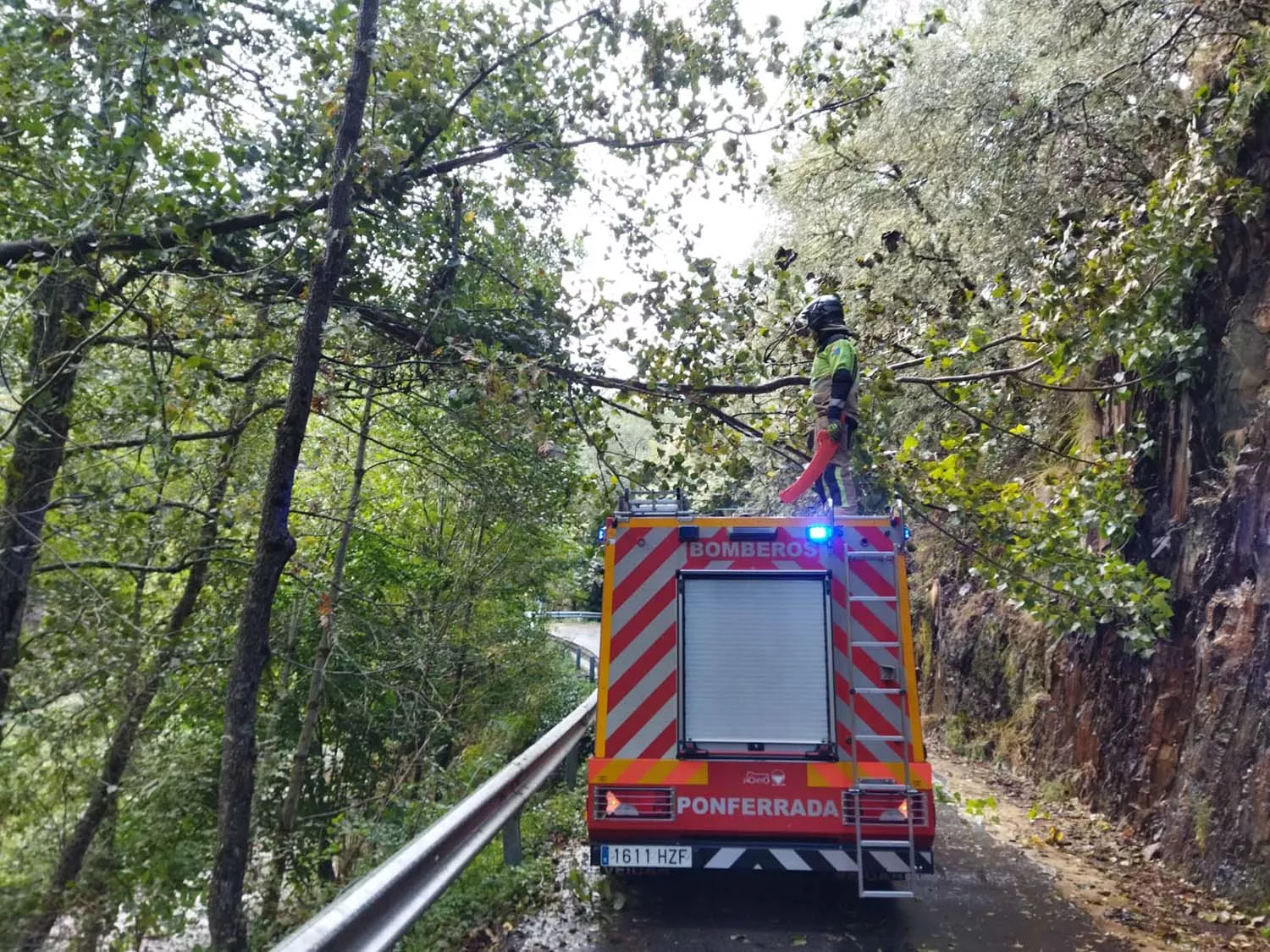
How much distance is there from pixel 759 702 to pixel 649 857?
1.12 m

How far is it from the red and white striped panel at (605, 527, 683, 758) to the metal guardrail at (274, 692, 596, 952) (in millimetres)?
729

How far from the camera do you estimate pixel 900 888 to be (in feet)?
19.7

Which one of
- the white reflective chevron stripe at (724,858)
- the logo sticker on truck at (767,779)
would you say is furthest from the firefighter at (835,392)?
the white reflective chevron stripe at (724,858)

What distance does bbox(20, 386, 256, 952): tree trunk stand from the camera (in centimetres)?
828

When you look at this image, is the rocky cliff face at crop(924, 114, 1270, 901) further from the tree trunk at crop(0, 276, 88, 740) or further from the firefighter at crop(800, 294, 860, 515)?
the tree trunk at crop(0, 276, 88, 740)

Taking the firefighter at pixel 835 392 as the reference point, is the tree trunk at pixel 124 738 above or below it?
below

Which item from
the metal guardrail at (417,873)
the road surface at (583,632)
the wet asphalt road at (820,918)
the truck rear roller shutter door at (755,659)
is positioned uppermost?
the road surface at (583,632)

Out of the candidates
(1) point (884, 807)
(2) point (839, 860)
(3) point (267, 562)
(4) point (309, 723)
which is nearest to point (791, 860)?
(2) point (839, 860)

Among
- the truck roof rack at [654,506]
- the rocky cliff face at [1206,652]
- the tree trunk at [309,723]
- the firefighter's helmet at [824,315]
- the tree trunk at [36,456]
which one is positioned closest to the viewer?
the truck roof rack at [654,506]

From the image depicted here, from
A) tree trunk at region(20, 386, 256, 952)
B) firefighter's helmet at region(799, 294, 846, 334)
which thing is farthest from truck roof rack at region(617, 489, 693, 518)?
tree trunk at region(20, 386, 256, 952)

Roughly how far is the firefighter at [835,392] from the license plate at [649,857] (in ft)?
8.18

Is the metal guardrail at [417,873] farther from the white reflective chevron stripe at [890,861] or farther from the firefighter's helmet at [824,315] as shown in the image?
the firefighter's helmet at [824,315]

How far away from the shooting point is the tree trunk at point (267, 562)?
4711 mm

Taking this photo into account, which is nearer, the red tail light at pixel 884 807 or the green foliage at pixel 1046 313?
the red tail light at pixel 884 807
